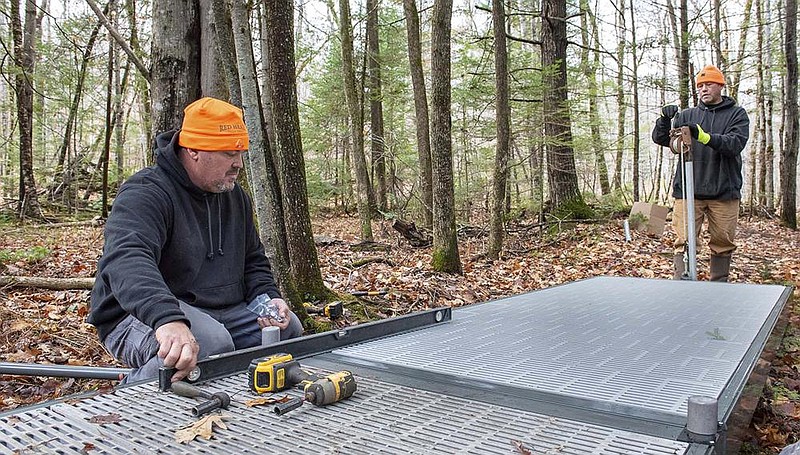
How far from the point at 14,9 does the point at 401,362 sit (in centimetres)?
1182

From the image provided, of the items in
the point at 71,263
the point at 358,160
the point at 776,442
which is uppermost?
the point at 358,160

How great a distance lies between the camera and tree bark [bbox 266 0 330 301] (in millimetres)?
4715

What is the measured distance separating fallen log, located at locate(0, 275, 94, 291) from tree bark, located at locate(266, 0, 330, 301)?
76.8 inches

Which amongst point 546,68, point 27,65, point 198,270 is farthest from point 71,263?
point 546,68

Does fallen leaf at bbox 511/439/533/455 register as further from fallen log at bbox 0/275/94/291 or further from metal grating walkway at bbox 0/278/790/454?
fallen log at bbox 0/275/94/291

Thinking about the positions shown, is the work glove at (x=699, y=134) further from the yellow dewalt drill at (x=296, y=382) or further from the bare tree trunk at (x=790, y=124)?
the bare tree trunk at (x=790, y=124)

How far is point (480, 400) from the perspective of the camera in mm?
1793

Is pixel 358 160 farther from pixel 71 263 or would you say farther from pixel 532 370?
pixel 532 370

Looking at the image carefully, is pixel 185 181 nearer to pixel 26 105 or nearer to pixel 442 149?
pixel 442 149

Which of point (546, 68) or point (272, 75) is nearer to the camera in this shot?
point (272, 75)

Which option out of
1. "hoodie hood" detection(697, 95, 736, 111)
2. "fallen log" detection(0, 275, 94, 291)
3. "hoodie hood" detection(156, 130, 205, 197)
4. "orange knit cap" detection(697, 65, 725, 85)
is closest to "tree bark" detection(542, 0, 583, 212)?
"hoodie hood" detection(697, 95, 736, 111)

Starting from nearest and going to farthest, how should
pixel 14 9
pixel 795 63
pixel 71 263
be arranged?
pixel 71 263 → pixel 14 9 → pixel 795 63

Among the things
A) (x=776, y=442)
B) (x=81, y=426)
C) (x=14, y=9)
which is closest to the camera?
(x=81, y=426)

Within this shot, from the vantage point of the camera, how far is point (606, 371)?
7.09 feet
